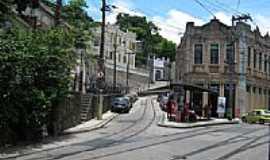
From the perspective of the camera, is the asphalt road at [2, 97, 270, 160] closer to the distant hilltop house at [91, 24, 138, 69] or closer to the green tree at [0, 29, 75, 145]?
the green tree at [0, 29, 75, 145]

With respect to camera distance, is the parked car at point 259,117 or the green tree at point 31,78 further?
the parked car at point 259,117

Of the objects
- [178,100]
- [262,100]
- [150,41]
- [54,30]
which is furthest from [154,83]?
[54,30]

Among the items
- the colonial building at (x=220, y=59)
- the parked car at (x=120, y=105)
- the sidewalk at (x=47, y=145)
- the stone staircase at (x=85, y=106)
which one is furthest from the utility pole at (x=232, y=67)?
the sidewalk at (x=47, y=145)

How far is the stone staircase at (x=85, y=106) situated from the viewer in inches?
1410

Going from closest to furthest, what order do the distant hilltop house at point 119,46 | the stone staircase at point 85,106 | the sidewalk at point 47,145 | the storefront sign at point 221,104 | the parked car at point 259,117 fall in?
the sidewalk at point 47,145 → the stone staircase at point 85,106 → the parked car at point 259,117 → the storefront sign at point 221,104 → the distant hilltop house at point 119,46

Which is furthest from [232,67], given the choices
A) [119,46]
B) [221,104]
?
[119,46]

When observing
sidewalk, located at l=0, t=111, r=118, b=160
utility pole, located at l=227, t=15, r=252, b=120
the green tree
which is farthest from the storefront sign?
the green tree

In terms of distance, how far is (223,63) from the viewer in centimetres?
5625

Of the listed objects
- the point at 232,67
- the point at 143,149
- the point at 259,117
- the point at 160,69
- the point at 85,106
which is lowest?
the point at 143,149

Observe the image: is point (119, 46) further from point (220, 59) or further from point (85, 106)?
point (85, 106)

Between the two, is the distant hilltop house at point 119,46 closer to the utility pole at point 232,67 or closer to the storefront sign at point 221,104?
the utility pole at point 232,67

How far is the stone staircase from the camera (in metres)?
35.8

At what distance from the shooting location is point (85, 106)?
124 feet

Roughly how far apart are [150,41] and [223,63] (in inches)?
2732
